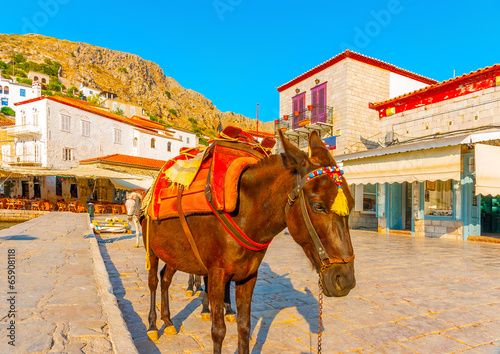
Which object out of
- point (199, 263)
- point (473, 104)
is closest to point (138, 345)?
point (199, 263)

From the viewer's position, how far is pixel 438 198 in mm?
11977

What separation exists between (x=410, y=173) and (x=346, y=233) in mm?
10548

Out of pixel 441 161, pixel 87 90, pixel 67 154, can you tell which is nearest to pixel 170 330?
pixel 441 161

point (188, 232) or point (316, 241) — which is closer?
point (316, 241)

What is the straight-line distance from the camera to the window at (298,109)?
20.7m

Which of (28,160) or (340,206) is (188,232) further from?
(28,160)

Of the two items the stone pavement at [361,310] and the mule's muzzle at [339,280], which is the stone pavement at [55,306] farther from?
the mule's muzzle at [339,280]

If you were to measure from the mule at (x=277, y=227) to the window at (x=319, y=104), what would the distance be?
1764 cm

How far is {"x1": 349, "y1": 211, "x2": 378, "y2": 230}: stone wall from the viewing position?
1593 centimetres

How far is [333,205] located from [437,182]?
1242 cm

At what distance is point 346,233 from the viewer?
1772 mm

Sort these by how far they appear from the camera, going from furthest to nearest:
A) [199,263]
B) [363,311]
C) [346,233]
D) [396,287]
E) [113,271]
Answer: [113,271] < [396,287] < [363,311] < [199,263] < [346,233]

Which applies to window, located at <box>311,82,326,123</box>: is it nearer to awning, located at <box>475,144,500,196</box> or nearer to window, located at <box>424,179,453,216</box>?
window, located at <box>424,179,453,216</box>

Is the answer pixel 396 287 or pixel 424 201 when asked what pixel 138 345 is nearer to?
pixel 396 287
